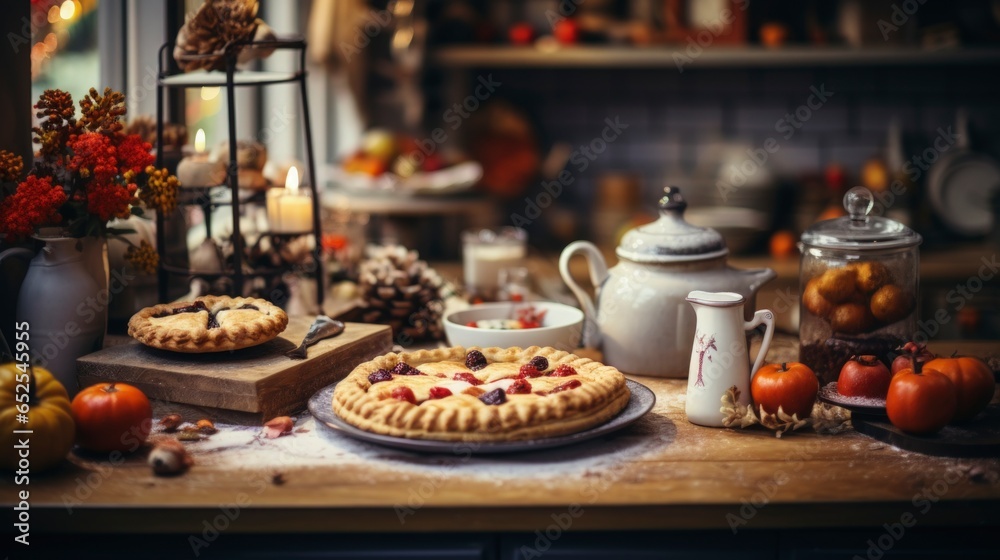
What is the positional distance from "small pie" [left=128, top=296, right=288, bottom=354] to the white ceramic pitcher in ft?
2.30

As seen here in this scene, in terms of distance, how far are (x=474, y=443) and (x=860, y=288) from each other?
741mm

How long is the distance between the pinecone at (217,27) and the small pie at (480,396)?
2.27 feet

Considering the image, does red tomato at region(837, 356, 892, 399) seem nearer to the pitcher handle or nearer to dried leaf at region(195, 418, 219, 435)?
the pitcher handle

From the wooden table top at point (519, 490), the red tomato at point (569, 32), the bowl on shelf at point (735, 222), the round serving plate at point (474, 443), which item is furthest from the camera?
the red tomato at point (569, 32)

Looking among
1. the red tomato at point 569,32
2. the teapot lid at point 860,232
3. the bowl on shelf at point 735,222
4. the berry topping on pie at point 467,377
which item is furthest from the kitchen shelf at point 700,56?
the berry topping on pie at point 467,377

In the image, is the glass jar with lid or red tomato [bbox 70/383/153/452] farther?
the glass jar with lid

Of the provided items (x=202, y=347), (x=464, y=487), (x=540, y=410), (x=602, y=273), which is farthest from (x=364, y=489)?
(x=602, y=273)

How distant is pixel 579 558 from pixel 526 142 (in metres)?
3.24

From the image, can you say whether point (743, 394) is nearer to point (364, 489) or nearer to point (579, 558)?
point (579, 558)

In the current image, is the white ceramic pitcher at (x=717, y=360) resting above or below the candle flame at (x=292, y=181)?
below

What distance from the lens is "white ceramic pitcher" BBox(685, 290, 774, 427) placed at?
1.59 meters

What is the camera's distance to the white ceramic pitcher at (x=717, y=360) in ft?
5.22

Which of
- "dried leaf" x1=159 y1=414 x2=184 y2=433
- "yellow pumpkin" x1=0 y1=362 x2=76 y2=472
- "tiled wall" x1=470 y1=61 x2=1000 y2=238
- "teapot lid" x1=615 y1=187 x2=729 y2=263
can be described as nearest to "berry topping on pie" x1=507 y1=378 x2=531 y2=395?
"teapot lid" x1=615 y1=187 x2=729 y2=263

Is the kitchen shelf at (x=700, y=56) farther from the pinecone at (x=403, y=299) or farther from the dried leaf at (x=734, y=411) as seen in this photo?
the dried leaf at (x=734, y=411)
